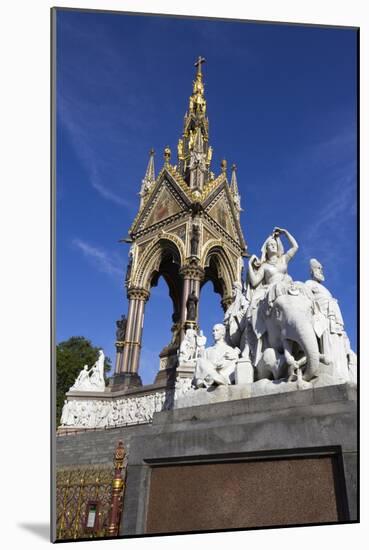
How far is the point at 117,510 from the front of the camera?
505 centimetres

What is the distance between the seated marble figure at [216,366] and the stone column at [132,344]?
14664 mm

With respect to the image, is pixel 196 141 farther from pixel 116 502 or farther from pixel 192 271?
pixel 116 502

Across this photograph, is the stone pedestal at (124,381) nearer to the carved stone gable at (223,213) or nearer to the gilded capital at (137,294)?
the gilded capital at (137,294)

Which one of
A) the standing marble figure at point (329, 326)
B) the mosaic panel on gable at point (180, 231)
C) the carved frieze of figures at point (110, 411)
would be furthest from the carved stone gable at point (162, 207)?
the standing marble figure at point (329, 326)

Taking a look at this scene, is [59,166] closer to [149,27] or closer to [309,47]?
[149,27]

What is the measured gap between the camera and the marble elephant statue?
15.4 ft

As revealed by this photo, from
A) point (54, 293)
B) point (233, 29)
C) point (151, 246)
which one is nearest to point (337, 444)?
point (54, 293)

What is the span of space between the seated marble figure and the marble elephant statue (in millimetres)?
294

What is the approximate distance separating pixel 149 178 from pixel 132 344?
9158 mm

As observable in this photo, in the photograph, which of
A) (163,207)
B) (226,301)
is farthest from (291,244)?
(163,207)

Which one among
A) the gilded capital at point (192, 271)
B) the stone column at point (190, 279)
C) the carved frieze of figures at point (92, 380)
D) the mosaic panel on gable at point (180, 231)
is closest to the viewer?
the carved frieze of figures at point (92, 380)

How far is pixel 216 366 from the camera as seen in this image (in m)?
5.59

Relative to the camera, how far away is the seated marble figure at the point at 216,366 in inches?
214

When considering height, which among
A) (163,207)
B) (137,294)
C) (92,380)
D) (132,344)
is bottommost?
(92,380)
